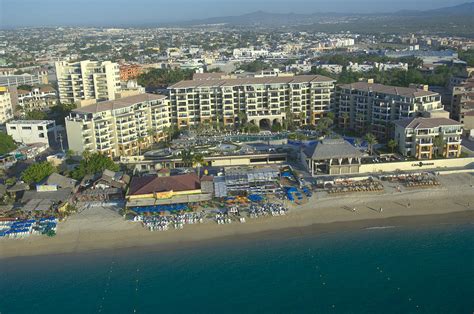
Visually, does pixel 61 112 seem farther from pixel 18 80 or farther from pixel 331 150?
pixel 331 150

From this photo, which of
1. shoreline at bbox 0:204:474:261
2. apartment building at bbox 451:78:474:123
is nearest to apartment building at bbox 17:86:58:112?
shoreline at bbox 0:204:474:261

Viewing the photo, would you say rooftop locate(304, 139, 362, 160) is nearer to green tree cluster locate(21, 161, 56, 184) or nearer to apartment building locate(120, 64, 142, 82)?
green tree cluster locate(21, 161, 56, 184)

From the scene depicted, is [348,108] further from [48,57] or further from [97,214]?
[48,57]

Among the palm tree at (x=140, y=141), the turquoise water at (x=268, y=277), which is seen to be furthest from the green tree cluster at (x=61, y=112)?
the turquoise water at (x=268, y=277)

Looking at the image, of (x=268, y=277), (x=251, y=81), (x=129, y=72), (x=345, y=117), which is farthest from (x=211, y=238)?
(x=129, y=72)

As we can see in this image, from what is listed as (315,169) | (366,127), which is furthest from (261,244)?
(366,127)
